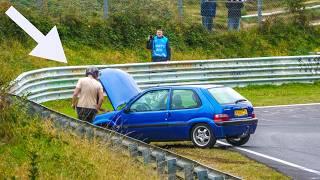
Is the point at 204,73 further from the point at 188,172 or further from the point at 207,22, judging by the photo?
the point at 188,172

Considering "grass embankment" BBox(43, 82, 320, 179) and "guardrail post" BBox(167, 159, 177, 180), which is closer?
"guardrail post" BBox(167, 159, 177, 180)

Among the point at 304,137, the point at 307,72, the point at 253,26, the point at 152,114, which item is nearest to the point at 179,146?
the point at 152,114

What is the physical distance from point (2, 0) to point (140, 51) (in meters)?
5.22

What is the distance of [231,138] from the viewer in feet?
62.6

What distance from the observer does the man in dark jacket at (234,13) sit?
35219mm

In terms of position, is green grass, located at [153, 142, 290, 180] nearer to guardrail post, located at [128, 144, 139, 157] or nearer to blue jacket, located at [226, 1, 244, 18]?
guardrail post, located at [128, 144, 139, 157]

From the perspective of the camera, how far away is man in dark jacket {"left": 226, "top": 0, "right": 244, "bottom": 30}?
35219 millimetres

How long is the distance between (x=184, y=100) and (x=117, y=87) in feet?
5.44

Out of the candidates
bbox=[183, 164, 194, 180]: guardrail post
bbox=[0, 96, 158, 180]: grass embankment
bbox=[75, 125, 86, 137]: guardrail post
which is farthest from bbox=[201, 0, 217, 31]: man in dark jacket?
bbox=[183, 164, 194, 180]: guardrail post

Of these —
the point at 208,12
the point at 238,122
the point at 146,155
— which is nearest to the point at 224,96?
the point at 238,122

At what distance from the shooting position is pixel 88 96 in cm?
1883

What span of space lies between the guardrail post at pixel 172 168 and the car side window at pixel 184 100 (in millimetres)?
6747

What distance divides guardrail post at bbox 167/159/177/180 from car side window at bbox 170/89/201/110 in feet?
22.1
